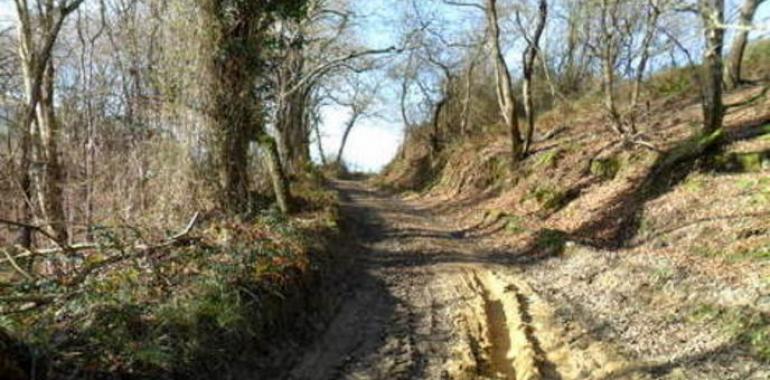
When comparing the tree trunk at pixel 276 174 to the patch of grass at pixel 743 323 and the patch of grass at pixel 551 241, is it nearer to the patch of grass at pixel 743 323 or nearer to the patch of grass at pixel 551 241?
the patch of grass at pixel 551 241

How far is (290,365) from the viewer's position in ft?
20.6

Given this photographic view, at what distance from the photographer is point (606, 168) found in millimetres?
14797

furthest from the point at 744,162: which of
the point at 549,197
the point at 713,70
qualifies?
the point at 549,197

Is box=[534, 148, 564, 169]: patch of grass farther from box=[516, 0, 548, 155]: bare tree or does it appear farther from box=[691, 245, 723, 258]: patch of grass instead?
box=[691, 245, 723, 258]: patch of grass

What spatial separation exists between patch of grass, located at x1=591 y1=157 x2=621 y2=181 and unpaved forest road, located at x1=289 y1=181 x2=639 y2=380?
175 inches

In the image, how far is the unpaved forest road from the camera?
6312 mm

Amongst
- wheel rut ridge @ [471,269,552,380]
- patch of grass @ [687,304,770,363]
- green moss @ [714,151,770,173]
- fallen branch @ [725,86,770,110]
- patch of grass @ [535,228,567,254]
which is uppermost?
fallen branch @ [725,86,770,110]

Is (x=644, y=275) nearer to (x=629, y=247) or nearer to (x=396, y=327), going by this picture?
(x=629, y=247)

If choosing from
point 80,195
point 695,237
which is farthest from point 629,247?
point 80,195

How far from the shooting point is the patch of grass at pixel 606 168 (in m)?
14.5

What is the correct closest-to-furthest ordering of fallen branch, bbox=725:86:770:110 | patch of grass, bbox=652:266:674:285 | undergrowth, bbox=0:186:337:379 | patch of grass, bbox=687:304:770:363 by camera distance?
undergrowth, bbox=0:186:337:379 → patch of grass, bbox=687:304:770:363 → patch of grass, bbox=652:266:674:285 → fallen branch, bbox=725:86:770:110

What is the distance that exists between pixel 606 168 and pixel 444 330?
29.0 feet

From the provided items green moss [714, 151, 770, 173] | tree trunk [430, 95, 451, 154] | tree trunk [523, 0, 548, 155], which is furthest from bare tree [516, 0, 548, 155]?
tree trunk [430, 95, 451, 154]

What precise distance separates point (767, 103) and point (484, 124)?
1640 centimetres
